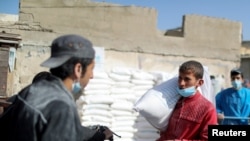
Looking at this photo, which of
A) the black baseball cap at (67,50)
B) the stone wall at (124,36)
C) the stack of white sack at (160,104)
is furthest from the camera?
the stone wall at (124,36)

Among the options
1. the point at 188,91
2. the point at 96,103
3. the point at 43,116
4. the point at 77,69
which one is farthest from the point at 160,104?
the point at 96,103

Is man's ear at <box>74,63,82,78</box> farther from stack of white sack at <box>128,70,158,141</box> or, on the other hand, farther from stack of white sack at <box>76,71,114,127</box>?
stack of white sack at <box>128,70,158,141</box>

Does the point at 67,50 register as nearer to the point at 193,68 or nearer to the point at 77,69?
the point at 77,69

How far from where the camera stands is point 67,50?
68.6 inches

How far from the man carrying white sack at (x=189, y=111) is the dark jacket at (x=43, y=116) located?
1.38 m

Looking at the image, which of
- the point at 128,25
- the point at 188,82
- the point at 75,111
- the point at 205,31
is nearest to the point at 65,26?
the point at 128,25

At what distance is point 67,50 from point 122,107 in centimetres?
402

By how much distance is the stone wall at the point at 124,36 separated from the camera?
719cm

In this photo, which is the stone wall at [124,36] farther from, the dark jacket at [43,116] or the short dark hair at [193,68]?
the dark jacket at [43,116]

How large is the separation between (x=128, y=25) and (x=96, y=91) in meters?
2.67

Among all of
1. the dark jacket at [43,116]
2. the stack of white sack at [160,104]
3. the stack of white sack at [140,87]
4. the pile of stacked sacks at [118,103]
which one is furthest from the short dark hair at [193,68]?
the stack of white sack at [140,87]

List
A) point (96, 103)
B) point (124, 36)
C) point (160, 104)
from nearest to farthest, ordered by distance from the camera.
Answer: point (160, 104), point (96, 103), point (124, 36)

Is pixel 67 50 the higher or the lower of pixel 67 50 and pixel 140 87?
the higher

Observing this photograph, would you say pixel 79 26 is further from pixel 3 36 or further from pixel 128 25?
pixel 3 36
